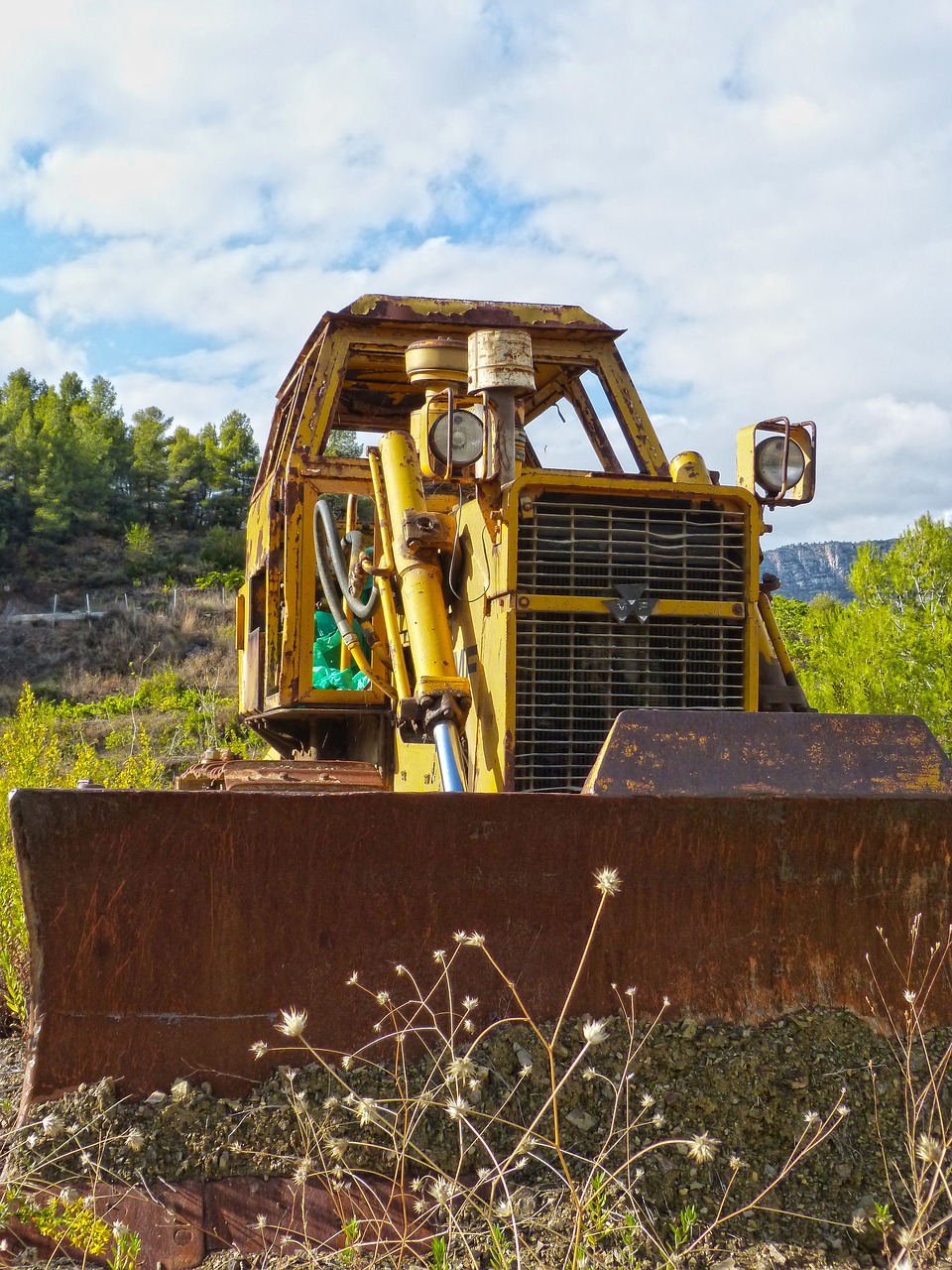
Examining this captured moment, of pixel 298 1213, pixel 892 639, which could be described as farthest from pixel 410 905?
pixel 892 639

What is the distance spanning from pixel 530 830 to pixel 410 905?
1.16ft

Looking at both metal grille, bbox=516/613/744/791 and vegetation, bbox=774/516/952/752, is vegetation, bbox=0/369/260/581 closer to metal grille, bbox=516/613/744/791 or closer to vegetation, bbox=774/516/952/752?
vegetation, bbox=774/516/952/752

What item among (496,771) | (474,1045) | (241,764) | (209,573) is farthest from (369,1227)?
(209,573)

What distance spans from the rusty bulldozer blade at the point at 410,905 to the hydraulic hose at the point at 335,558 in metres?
2.30

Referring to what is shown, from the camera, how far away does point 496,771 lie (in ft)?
15.1

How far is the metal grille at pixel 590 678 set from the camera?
4.60 metres

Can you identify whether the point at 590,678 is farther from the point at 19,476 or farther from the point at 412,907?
the point at 19,476

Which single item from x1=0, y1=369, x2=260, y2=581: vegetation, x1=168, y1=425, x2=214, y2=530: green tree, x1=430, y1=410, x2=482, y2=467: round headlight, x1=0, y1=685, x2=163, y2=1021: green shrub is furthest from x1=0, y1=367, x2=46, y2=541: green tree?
x1=430, y1=410, x2=482, y2=467: round headlight

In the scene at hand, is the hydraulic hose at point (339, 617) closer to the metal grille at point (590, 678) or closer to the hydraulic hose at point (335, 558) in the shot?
the hydraulic hose at point (335, 558)

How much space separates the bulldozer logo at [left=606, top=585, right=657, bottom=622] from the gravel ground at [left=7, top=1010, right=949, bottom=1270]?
1663 mm

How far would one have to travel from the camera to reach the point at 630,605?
15.2ft

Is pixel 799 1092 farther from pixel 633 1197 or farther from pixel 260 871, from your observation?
pixel 260 871

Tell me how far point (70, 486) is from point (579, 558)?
44206 mm

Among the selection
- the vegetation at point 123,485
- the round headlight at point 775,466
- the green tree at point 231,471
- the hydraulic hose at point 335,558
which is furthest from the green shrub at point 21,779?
the green tree at point 231,471
